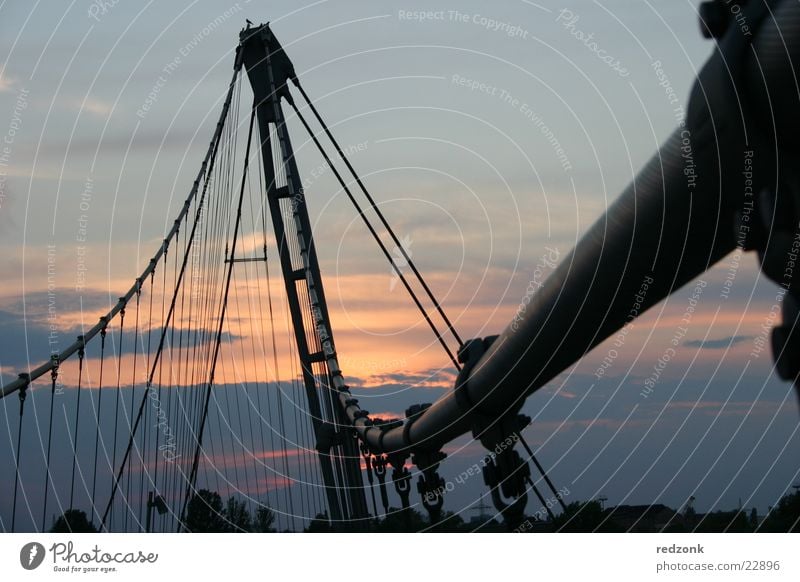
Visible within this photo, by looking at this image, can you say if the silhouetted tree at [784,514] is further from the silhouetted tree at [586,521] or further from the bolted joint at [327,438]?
the bolted joint at [327,438]

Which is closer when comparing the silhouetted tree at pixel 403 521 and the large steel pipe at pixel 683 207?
the large steel pipe at pixel 683 207

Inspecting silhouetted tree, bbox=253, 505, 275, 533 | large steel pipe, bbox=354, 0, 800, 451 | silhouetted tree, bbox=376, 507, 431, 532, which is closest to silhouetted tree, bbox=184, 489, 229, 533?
silhouetted tree, bbox=253, 505, 275, 533

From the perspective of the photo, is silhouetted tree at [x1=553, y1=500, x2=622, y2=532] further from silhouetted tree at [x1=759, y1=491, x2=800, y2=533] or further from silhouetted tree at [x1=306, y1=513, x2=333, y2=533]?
silhouetted tree at [x1=306, y1=513, x2=333, y2=533]

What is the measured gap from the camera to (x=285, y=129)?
19.9 metres

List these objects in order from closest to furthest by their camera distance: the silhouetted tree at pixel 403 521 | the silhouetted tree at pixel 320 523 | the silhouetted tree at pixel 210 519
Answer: the silhouetted tree at pixel 403 521, the silhouetted tree at pixel 320 523, the silhouetted tree at pixel 210 519

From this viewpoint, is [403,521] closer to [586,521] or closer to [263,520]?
[263,520]

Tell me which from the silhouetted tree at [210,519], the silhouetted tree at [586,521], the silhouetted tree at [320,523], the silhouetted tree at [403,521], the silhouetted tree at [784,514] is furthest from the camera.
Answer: the silhouetted tree at [586,521]

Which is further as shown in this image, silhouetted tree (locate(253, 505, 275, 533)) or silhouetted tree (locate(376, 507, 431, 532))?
silhouetted tree (locate(253, 505, 275, 533))

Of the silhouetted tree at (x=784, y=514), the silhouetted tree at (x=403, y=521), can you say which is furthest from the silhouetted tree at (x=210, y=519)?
the silhouetted tree at (x=784, y=514)
